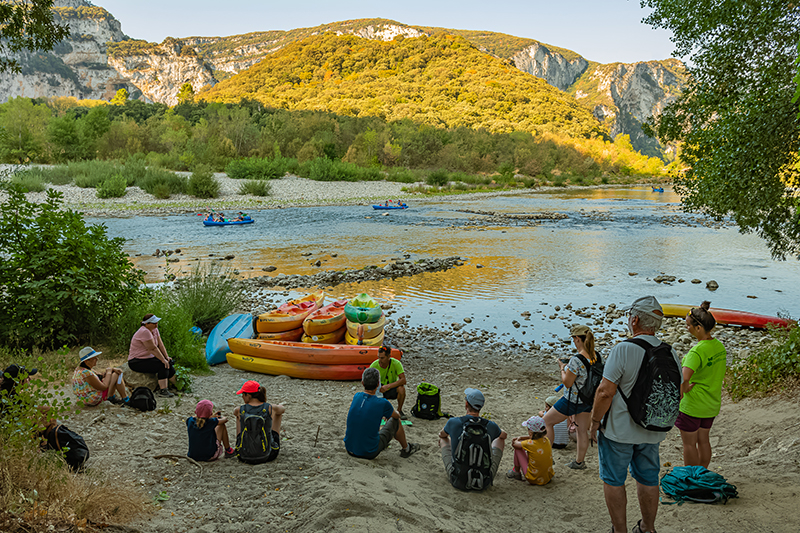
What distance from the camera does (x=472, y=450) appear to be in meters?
4.50

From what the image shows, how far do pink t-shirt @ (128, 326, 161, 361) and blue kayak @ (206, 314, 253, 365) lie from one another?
237 cm

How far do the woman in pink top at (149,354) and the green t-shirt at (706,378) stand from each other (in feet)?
19.4

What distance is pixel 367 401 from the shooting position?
16.4ft

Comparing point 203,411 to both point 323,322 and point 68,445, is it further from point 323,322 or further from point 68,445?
point 323,322

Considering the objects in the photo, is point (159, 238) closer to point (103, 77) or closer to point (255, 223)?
point (255, 223)

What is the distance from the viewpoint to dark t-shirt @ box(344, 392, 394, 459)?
16.2ft

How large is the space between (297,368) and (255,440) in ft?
11.7

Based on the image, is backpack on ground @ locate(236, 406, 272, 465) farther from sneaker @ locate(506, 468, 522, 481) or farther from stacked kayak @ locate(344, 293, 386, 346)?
stacked kayak @ locate(344, 293, 386, 346)

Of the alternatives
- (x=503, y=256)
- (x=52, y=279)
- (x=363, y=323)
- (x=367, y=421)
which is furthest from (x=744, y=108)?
(x=503, y=256)

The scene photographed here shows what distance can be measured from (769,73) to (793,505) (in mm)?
6972

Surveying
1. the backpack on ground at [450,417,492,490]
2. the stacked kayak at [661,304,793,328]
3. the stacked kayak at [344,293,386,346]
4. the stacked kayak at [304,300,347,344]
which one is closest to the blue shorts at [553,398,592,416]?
the backpack on ground at [450,417,492,490]

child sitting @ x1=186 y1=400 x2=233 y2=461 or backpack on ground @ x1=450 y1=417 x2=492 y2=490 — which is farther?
child sitting @ x1=186 y1=400 x2=233 y2=461

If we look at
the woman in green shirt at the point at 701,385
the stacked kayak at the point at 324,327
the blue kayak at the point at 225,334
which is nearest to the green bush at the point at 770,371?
the woman in green shirt at the point at 701,385

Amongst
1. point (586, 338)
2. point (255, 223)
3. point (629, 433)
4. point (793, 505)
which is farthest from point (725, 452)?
point (255, 223)
